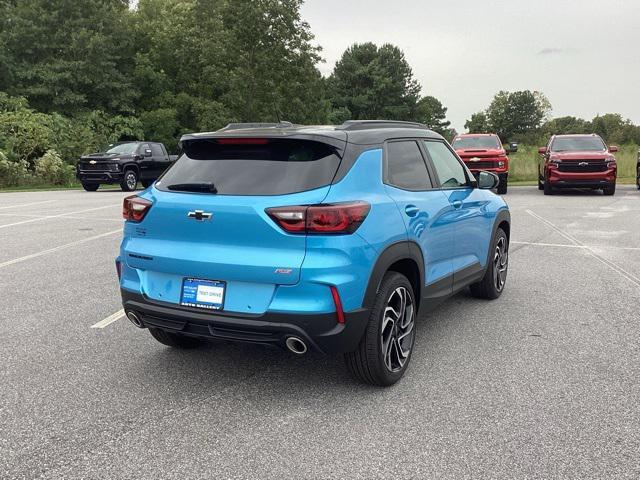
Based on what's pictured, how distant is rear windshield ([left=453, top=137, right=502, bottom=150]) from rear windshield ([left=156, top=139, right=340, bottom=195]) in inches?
730

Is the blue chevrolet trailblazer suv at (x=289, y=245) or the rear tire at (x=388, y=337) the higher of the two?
the blue chevrolet trailblazer suv at (x=289, y=245)

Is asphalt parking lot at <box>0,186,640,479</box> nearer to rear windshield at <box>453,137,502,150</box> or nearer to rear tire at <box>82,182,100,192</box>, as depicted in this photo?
rear windshield at <box>453,137,502,150</box>

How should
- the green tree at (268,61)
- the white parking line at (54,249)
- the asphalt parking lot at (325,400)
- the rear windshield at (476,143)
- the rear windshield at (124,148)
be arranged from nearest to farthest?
1. the asphalt parking lot at (325,400)
2. the white parking line at (54,249)
3. the rear windshield at (476,143)
4. the rear windshield at (124,148)
5. the green tree at (268,61)

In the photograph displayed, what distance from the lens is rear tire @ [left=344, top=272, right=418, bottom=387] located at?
154 inches

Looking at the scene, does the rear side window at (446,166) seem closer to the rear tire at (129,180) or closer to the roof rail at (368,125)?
the roof rail at (368,125)

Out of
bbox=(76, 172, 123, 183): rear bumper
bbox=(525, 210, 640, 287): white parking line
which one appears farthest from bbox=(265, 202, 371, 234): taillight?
bbox=(76, 172, 123, 183): rear bumper

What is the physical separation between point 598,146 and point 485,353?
711 inches

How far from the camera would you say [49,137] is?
31.4 m

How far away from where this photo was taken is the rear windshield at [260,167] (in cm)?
373

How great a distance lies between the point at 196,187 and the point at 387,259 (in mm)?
1281

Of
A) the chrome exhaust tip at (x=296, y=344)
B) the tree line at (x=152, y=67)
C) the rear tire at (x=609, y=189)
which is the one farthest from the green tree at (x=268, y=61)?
the chrome exhaust tip at (x=296, y=344)

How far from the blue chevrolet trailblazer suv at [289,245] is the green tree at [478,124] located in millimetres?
134887

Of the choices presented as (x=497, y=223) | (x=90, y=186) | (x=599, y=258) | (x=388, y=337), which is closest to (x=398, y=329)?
(x=388, y=337)

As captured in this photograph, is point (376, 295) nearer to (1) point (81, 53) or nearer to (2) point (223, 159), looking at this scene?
(2) point (223, 159)
